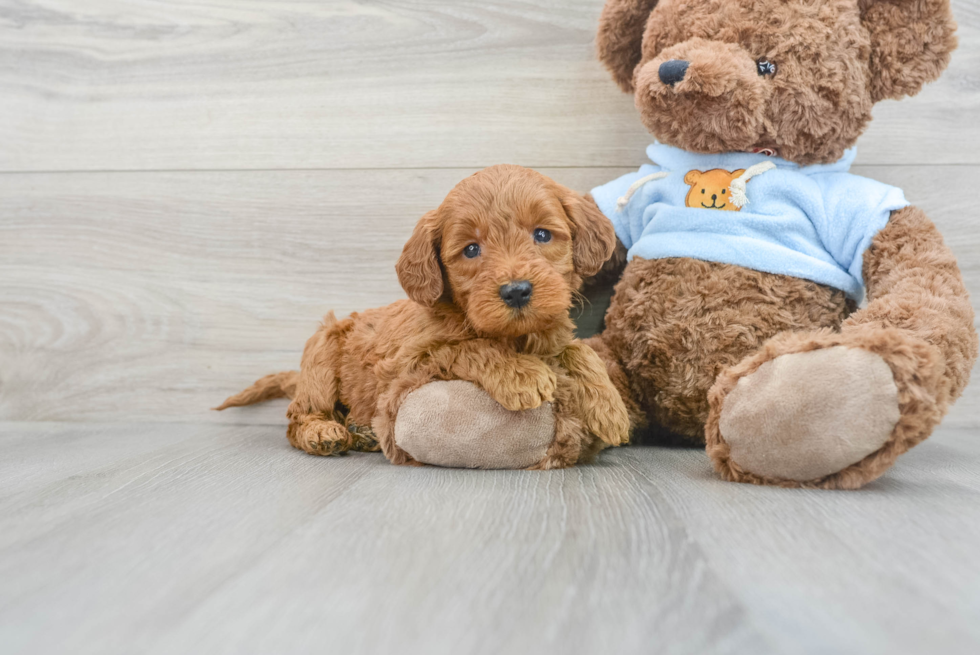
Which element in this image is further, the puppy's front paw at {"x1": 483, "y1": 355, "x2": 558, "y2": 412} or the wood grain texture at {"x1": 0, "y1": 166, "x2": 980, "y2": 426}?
the wood grain texture at {"x1": 0, "y1": 166, "x2": 980, "y2": 426}

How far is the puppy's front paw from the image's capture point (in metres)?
0.85

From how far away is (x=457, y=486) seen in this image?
808 millimetres

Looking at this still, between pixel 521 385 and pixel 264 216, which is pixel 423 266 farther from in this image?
pixel 264 216

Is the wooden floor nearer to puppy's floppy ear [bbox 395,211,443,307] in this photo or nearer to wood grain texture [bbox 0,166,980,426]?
wood grain texture [bbox 0,166,980,426]

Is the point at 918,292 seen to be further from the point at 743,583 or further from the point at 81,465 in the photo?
the point at 81,465

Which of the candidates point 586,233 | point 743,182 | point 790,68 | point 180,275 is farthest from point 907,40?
point 180,275

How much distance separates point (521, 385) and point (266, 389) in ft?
2.13

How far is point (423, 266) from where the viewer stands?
2.89ft

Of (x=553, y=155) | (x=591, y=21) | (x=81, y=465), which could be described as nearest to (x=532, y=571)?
(x=81, y=465)

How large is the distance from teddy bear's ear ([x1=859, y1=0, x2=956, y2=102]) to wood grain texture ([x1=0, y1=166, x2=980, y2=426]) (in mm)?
484

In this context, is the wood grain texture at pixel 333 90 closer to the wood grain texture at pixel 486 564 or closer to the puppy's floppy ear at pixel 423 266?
the puppy's floppy ear at pixel 423 266

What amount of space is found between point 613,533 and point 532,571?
0.39 ft

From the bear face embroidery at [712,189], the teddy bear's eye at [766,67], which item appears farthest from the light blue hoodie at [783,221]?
the teddy bear's eye at [766,67]

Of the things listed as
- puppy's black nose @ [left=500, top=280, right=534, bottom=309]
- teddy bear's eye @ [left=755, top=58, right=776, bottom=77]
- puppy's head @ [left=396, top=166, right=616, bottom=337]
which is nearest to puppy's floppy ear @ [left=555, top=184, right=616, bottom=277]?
puppy's head @ [left=396, top=166, right=616, bottom=337]
